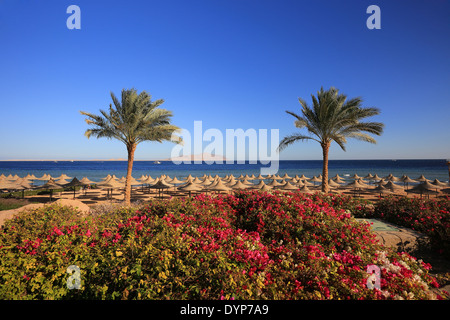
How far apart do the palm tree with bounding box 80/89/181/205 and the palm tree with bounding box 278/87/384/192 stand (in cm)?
962

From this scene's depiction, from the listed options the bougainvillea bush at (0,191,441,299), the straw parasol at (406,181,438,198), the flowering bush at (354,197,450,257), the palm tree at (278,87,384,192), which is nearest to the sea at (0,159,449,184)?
the straw parasol at (406,181,438,198)

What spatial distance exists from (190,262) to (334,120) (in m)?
14.7

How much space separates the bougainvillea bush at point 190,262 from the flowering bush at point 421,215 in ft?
7.03

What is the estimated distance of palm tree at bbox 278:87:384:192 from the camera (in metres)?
14.6

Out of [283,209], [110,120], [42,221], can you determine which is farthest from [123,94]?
[283,209]

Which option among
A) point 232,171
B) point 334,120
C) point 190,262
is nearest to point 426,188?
point 334,120

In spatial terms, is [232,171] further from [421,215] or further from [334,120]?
[421,215]

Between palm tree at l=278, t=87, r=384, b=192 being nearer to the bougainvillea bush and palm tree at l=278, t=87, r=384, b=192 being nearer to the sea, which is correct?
the bougainvillea bush

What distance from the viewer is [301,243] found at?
5176 millimetres

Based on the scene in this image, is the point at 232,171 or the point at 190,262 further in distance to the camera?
the point at 232,171

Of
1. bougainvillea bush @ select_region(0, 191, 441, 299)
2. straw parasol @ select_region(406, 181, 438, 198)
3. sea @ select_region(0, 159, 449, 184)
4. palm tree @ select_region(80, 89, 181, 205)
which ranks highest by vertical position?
palm tree @ select_region(80, 89, 181, 205)

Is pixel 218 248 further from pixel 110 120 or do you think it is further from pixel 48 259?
pixel 110 120

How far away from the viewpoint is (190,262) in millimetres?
3525

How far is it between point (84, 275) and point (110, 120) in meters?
14.1
